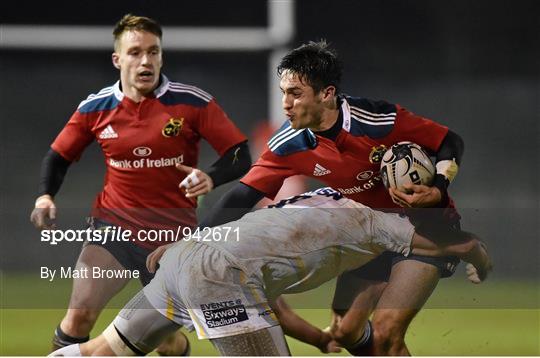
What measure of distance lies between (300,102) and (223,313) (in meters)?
0.99

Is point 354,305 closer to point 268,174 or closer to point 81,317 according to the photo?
point 268,174

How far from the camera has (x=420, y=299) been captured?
4.01 m

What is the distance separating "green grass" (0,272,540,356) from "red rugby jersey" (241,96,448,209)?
0.47 meters

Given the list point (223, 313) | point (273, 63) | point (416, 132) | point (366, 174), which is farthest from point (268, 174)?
point (273, 63)

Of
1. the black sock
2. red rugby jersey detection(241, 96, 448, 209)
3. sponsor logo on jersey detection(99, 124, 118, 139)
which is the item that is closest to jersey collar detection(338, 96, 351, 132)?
red rugby jersey detection(241, 96, 448, 209)

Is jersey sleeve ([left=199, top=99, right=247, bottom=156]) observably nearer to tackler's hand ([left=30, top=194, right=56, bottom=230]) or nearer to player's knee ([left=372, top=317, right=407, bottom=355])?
tackler's hand ([left=30, top=194, right=56, bottom=230])

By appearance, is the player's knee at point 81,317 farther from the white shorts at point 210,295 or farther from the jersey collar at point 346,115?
the jersey collar at point 346,115

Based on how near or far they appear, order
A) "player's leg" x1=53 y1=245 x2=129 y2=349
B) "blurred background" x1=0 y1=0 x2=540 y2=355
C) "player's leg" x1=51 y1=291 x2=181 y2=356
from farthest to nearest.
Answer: "blurred background" x1=0 y1=0 x2=540 y2=355 < "player's leg" x1=53 y1=245 x2=129 y2=349 < "player's leg" x1=51 y1=291 x2=181 y2=356

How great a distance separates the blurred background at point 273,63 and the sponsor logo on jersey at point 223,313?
2.68 m

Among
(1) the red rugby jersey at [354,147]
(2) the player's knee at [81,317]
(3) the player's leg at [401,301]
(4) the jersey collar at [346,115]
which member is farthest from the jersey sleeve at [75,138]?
(3) the player's leg at [401,301]

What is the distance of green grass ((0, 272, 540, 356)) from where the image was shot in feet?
13.8

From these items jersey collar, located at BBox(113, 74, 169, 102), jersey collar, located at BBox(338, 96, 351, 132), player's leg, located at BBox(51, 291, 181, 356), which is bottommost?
player's leg, located at BBox(51, 291, 181, 356)

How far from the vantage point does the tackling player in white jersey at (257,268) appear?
11.7 feet

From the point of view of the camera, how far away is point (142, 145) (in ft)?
14.2
